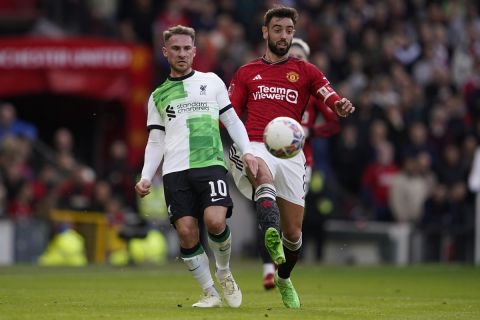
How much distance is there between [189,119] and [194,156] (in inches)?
12.7

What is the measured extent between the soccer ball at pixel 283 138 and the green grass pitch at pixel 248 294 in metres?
1.33

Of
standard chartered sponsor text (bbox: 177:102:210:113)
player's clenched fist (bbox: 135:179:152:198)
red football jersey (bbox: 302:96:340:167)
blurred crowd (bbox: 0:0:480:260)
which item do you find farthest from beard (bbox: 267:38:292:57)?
blurred crowd (bbox: 0:0:480:260)

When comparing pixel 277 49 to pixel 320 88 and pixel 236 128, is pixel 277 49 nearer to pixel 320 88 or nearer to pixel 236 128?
pixel 320 88

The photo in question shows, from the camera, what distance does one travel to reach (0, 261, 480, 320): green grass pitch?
11.1 meters

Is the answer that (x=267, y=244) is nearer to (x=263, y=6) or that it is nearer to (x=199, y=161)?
(x=199, y=161)

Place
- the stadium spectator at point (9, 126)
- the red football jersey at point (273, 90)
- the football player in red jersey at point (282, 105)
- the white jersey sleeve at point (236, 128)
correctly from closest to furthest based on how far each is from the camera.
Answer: the white jersey sleeve at point (236, 128) → the football player in red jersey at point (282, 105) → the red football jersey at point (273, 90) → the stadium spectator at point (9, 126)

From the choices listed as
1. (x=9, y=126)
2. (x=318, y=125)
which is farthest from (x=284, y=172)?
(x=9, y=126)

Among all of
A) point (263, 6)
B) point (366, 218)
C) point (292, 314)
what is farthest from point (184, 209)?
point (263, 6)

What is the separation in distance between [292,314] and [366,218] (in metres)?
13.6

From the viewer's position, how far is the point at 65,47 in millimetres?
25266

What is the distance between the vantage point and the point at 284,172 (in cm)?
1227

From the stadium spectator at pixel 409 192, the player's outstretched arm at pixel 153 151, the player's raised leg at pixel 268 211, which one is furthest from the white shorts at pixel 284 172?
the stadium spectator at pixel 409 192

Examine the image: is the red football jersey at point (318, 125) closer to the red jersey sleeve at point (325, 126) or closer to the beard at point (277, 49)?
the red jersey sleeve at point (325, 126)

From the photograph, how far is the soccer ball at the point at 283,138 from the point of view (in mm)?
11516
